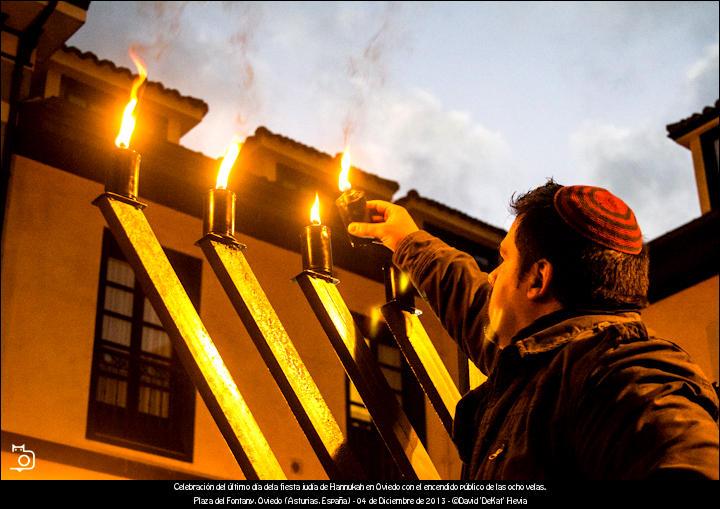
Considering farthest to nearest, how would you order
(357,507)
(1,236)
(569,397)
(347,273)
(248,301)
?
(347,273), (1,236), (248,301), (569,397), (357,507)

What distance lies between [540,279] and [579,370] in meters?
0.39

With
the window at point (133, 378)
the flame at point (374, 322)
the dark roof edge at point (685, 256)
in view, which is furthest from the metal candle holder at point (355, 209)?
the dark roof edge at point (685, 256)

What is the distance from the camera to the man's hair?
7.34 feet

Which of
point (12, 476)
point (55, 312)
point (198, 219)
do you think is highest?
point (198, 219)

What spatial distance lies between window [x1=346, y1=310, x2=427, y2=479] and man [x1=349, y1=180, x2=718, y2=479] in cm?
798

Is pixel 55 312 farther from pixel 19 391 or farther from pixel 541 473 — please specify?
pixel 541 473

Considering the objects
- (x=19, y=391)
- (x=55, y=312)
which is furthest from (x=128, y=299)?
(x=19, y=391)

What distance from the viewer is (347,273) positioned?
1134 centimetres

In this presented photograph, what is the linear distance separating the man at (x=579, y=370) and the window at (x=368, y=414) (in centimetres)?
798

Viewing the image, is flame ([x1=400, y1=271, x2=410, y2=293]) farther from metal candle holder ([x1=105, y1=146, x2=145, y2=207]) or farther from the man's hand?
metal candle holder ([x1=105, y1=146, x2=145, y2=207])

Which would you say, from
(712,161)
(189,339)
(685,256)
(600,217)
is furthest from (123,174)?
(712,161)

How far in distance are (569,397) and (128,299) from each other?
312 inches

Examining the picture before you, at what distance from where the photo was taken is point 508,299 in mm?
2406

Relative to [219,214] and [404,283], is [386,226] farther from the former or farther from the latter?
[219,214]
